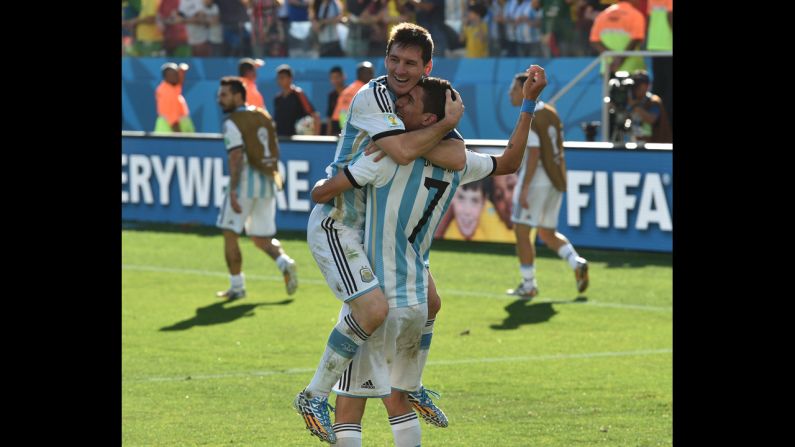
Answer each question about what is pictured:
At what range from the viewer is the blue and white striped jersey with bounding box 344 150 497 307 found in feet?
22.0

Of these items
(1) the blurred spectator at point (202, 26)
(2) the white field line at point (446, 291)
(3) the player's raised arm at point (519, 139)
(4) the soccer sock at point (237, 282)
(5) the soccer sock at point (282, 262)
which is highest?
(1) the blurred spectator at point (202, 26)

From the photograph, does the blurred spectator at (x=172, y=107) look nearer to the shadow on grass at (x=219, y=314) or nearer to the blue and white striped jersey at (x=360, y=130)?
the shadow on grass at (x=219, y=314)

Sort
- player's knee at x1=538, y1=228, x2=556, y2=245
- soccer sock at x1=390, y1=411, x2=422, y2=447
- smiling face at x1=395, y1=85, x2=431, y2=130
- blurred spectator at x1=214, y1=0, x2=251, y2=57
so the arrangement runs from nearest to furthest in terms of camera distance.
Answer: smiling face at x1=395, y1=85, x2=431, y2=130 < soccer sock at x1=390, y1=411, x2=422, y2=447 < player's knee at x1=538, y1=228, x2=556, y2=245 < blurred spectator at x1=214, y1=0, x2=251, y2=57

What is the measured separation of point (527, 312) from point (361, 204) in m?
8.47

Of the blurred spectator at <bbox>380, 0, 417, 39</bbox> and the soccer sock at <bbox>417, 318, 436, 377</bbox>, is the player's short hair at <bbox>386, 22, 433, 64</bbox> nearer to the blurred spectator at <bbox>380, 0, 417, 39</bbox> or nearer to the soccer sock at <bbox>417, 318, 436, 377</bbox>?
the soccer sock at <bbox>417, 318, 436, 377</bbox>

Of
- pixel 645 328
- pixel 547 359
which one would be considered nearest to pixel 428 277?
pixel 547 359

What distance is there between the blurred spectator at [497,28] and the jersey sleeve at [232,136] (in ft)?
34.6

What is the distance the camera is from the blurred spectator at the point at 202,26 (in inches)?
1183

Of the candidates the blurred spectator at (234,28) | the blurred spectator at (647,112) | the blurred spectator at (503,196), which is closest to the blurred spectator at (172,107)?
the blurred spectator at (234,28)

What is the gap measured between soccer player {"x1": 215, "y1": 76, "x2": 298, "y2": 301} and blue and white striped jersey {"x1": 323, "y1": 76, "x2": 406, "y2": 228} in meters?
9.09

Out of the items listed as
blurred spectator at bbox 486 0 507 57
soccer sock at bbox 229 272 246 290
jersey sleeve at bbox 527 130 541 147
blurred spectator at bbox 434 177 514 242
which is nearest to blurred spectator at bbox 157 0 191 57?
blurred spectator at bbox 486 0 507 57
